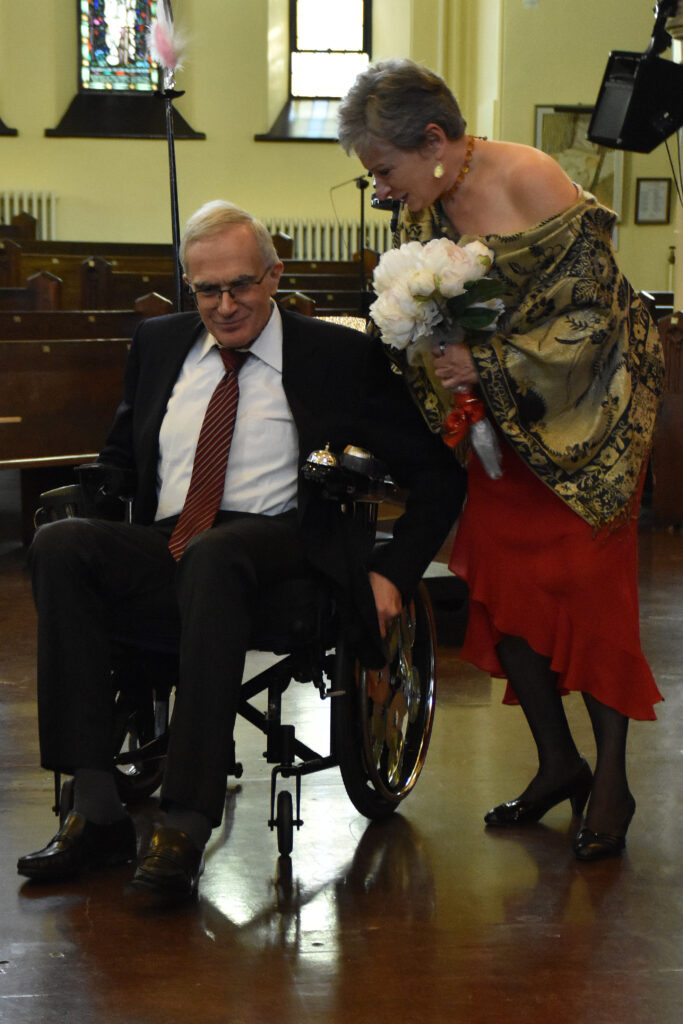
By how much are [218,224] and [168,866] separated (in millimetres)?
1171

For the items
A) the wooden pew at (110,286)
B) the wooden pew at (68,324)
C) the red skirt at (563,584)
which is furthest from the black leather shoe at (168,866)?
the wooden pew at (110,286)

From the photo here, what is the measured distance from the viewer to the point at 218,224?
257 centimetres

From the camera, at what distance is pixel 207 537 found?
2324mm

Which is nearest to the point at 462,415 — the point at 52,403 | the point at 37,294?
the point at 52,403

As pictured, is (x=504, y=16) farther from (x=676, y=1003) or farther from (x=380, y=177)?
(x=676, y=1003)

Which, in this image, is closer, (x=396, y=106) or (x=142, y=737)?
(x=396, y=106)

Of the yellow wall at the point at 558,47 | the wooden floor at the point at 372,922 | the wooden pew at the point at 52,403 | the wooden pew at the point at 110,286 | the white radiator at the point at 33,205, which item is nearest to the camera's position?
the wooden floor at the point at 372,922

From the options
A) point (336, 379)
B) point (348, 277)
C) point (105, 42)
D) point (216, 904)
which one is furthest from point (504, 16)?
point (216, 904)

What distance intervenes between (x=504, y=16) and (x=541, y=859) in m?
10.9

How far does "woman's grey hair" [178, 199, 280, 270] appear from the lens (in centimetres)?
257

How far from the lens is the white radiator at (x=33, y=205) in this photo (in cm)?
1398

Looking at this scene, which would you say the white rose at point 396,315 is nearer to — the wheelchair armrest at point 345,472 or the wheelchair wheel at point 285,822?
the wheelchair armrest at point 345,472

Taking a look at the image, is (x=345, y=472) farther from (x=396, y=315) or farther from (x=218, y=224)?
(x=218, y=224)

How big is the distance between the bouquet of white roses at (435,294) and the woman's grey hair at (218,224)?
12.4 inches
